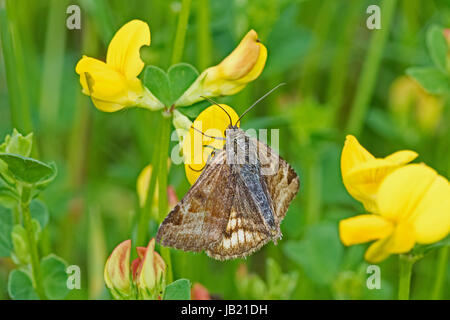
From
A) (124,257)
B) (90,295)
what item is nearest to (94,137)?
(90,295)

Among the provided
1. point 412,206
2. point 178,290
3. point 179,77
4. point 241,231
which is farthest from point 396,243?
point 179,77

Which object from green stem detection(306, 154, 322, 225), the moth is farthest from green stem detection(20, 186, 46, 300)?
green stem detection(306, 154, 322, 225)

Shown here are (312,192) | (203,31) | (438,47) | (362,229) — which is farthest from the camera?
(312,192)

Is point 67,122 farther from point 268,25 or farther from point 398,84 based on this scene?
point 398,84

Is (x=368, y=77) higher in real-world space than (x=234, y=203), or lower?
higher

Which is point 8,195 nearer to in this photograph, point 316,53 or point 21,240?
point 21,240

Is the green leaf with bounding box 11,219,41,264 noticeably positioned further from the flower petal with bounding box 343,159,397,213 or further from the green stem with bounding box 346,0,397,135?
the green stem with bounding box 346,0,397,135
